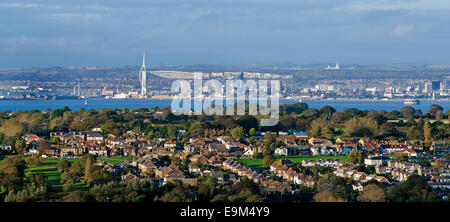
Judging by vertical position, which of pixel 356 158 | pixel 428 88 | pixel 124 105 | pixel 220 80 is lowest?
pixel 124 105

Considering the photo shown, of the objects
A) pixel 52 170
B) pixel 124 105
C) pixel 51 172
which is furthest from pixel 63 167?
pixel 124 105

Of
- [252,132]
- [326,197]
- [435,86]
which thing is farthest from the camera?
[435,86]

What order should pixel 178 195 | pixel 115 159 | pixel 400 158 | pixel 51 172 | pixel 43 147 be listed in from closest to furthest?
pixel 178 195, pixel 51 172, pixel 400 158, pixel 115 159, pixel 43 147

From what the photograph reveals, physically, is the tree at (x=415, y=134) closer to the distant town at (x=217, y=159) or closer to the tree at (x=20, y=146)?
the distant town at (x=217, y=159)

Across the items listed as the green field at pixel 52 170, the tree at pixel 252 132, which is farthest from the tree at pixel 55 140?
the tree at pixel 252 132

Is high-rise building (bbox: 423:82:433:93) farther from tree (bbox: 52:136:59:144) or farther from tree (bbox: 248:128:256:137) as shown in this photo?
tree (bbox: 52:136:59:144)

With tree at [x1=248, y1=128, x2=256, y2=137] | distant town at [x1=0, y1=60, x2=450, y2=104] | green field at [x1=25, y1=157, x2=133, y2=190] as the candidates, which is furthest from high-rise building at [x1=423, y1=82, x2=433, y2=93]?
green field at [x1=25, y1=157, x2=133, y2=190]

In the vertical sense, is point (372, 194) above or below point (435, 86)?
above

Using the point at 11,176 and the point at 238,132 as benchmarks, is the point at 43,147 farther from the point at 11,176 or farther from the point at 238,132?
the point at 238,132
